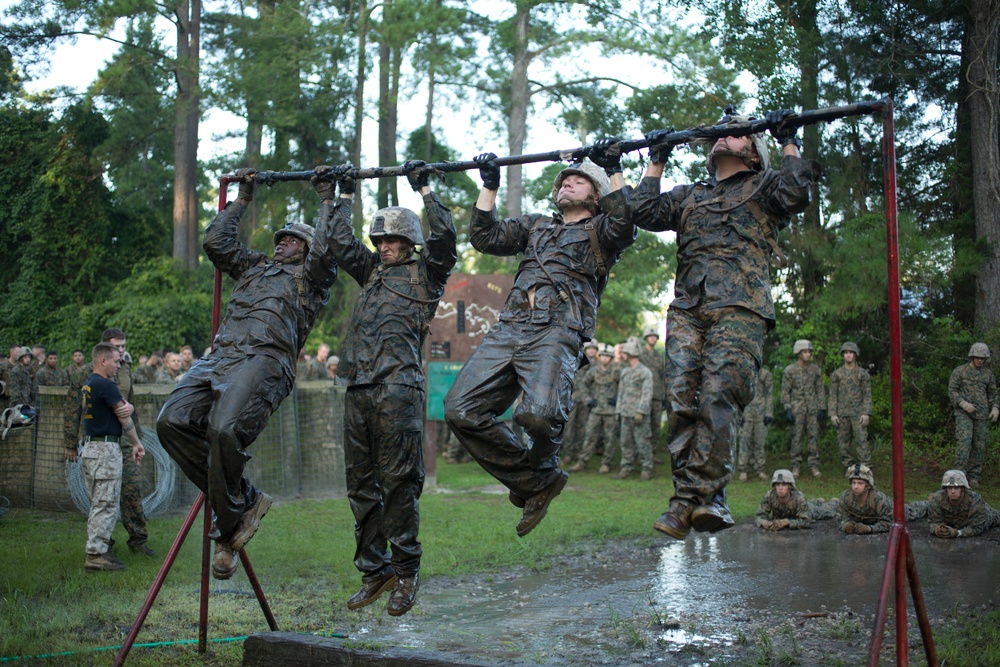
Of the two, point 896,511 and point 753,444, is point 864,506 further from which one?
point 896,511

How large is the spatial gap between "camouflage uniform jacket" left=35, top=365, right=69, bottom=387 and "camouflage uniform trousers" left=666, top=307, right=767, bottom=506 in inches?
559

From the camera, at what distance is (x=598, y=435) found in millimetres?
18875

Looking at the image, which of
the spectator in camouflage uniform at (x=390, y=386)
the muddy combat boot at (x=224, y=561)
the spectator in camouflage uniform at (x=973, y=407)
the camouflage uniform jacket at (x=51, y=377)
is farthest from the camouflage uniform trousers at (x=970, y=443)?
the camouflage uniform jacket at (x=51, y=377)

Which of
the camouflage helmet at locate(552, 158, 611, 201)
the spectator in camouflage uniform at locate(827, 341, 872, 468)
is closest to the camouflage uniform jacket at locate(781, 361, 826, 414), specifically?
the spectator in camouflage uniform at locate(827, 341, 872, 468)

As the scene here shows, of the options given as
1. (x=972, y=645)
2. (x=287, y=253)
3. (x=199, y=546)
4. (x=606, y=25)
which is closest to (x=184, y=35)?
(x=606, y=25)

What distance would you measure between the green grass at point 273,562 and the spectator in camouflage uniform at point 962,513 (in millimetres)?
2008

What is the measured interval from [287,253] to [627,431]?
1092 cm

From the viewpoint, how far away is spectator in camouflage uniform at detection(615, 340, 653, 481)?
17375 millimetres

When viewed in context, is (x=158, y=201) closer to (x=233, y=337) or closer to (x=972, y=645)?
(x=233, y=337)

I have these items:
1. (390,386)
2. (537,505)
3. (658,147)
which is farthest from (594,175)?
(537,505)

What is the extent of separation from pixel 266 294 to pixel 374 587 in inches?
93.4

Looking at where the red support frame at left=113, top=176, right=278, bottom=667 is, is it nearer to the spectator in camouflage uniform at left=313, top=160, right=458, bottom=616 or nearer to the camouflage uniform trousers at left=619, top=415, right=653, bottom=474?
the spectator in camouflage uniform at left=313, top=160, right=458, bottom=616

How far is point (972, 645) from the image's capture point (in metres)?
7.22

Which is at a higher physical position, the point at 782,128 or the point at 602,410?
the point at 782,128
